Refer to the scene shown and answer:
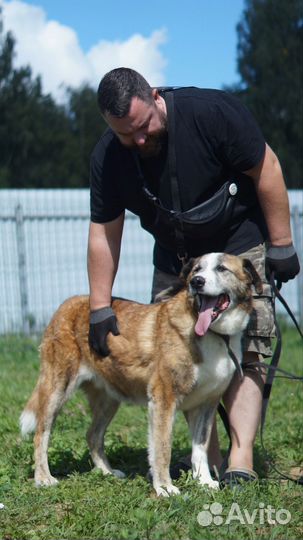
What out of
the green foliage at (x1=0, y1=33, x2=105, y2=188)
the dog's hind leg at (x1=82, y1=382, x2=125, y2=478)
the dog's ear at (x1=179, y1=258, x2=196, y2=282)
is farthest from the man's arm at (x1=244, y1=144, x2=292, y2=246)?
→ the green foliage at (x1=0, y1=33, x2=105, y2=188)

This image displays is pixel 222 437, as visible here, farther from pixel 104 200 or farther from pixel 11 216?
pixel 11 216

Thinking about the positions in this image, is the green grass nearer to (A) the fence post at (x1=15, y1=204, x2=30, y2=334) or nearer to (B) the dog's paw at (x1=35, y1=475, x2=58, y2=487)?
(B) the dog's paw at (x1=35, y1=475, x2=58, y2=487)

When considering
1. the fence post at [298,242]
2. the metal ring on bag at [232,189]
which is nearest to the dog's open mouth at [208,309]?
the metal ring on bag at [232,189]

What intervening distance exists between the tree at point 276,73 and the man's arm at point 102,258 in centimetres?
3069

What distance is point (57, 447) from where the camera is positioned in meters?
5.66

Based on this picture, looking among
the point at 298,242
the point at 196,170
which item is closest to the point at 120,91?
the point at 196,170

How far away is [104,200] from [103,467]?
176 centimetres

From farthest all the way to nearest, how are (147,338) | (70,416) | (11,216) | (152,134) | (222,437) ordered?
(11,216) → (70,416) → (222,437) → (147,338) → (152,134)

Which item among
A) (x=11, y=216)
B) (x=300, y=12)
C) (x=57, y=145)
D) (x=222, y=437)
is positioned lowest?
(x=222, y=437)

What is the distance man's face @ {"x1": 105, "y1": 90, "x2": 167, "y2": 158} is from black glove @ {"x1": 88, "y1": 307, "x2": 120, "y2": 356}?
3.38 ft

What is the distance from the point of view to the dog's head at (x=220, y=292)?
455cm

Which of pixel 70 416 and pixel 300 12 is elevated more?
pixel 300 12

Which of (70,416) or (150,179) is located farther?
(70,416)

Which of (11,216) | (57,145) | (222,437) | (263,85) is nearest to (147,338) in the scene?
(222,437)
